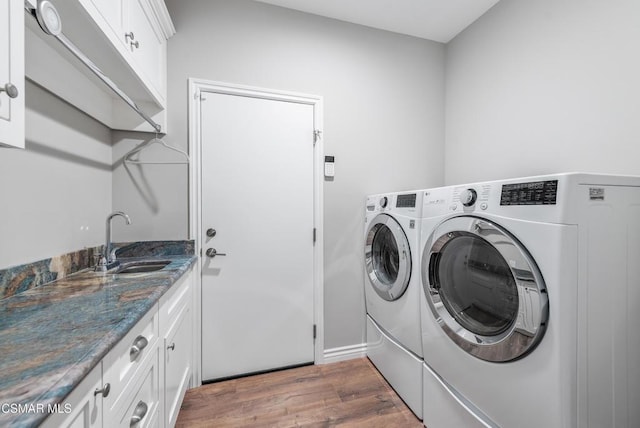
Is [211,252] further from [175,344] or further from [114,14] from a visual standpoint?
[114,14]

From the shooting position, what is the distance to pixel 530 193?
2.85 feet

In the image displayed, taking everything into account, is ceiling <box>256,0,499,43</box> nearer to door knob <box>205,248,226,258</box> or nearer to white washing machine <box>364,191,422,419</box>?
white washing machine <box>364,191,422,419</box>

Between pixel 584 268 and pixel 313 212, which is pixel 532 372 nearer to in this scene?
pixel 584 268

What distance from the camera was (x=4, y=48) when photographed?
2.01 feet

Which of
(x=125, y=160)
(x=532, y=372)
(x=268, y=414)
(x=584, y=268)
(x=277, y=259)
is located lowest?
(x=268, y=414)

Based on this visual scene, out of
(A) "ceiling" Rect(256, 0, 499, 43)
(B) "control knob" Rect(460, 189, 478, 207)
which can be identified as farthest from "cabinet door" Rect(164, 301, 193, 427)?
(A) "ceiling" Rect(256, 0, 499, 43)

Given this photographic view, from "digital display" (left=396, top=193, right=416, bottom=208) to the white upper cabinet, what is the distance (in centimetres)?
156

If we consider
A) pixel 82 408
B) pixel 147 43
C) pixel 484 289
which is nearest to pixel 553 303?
pixel 484 289

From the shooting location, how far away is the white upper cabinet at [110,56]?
0.94 m

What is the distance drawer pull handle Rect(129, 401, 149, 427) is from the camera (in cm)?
85

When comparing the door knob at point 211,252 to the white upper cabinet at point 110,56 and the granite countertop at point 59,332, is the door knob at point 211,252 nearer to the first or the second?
the granite countertop at point 59,332

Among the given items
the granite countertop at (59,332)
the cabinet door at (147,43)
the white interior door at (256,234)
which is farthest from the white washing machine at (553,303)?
the cabinet door at (147,43)

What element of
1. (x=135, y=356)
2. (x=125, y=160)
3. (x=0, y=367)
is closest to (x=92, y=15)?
(x=125, y=160)

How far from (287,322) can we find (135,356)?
120 centimetres
